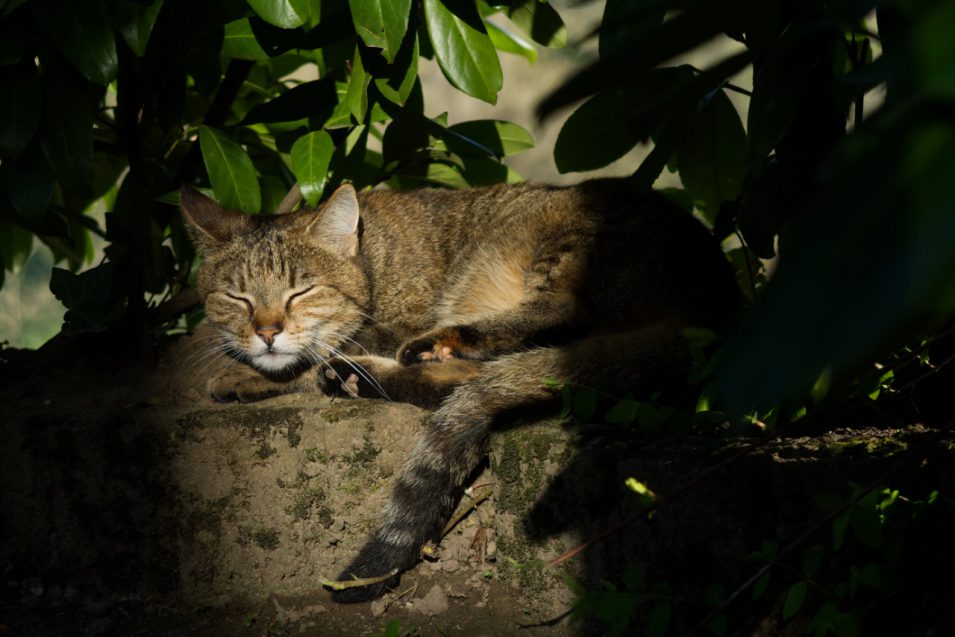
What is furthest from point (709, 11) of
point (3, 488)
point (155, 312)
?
point (155, 312)

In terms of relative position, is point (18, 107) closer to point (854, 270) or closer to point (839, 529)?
point (839, 529)

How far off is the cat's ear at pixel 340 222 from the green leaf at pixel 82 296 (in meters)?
0.80

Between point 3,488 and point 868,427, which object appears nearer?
point 868,427

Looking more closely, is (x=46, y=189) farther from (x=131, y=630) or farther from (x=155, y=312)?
(x=131, y=630)

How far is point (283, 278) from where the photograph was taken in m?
3.40

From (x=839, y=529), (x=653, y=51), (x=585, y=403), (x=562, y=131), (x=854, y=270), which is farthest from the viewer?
(x=562, y=131)

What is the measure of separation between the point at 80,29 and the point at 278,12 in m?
0.61

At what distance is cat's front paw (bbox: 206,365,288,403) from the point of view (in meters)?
3.14

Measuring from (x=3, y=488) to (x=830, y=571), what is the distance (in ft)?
8.01

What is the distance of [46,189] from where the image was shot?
2795 millimetres

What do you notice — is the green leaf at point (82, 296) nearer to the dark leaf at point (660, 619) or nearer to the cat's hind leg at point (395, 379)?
the cat's hind leg at point (395, 379)

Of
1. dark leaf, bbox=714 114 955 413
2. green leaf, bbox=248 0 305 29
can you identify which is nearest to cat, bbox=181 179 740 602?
green leaf, bbox=248 0 305 29

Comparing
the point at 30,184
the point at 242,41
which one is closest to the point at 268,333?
the point at 30,184

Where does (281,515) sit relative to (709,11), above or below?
below
